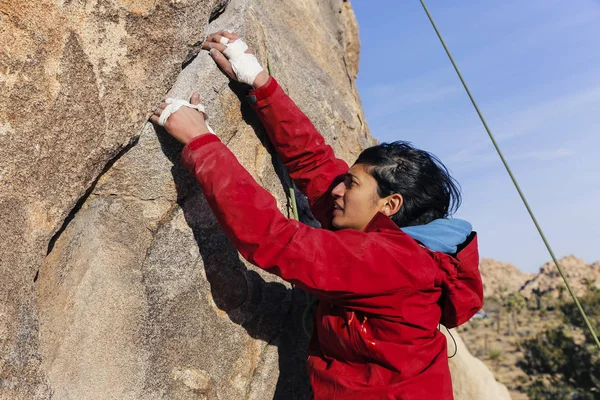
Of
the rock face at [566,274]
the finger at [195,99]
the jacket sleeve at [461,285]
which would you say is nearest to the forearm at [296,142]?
the finger at [195,99]

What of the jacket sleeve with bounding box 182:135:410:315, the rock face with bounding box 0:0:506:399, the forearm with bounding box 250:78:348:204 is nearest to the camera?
the rock face with bounding box 0:0:506:399

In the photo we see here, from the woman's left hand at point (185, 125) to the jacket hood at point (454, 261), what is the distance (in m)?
1.04

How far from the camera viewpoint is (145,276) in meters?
2.86

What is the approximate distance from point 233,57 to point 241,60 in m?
0.04

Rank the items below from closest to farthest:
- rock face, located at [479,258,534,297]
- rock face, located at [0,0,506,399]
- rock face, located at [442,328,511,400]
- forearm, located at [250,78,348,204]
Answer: rock face, located at [0,0,506,399] < forearm, located at [250,78,348,204] < rock face, located at [442,328,511,400] < rock face, located at [479,258,534,297]

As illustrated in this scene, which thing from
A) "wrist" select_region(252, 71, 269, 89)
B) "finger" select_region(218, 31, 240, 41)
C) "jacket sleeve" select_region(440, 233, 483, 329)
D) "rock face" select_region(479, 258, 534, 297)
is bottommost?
"rock face" select_region(479, 258, 534, 297)

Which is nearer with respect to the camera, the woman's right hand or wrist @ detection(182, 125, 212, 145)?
wrist @ detection(182, 125, 212, 145)

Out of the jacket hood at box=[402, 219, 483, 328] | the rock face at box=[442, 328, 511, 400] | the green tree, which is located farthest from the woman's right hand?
the green tree

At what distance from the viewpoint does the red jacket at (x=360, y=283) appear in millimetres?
2592

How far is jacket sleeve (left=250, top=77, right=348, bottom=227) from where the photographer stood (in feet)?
10.8

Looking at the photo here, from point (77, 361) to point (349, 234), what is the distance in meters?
1.26

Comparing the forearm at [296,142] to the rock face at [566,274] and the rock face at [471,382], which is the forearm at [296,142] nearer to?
the rock face at [471,382]

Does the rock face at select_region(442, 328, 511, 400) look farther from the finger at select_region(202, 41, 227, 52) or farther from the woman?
the finger at select_region(202, 41, 227, 52)

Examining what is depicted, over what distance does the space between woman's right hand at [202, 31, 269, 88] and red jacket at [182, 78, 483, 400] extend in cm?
54
